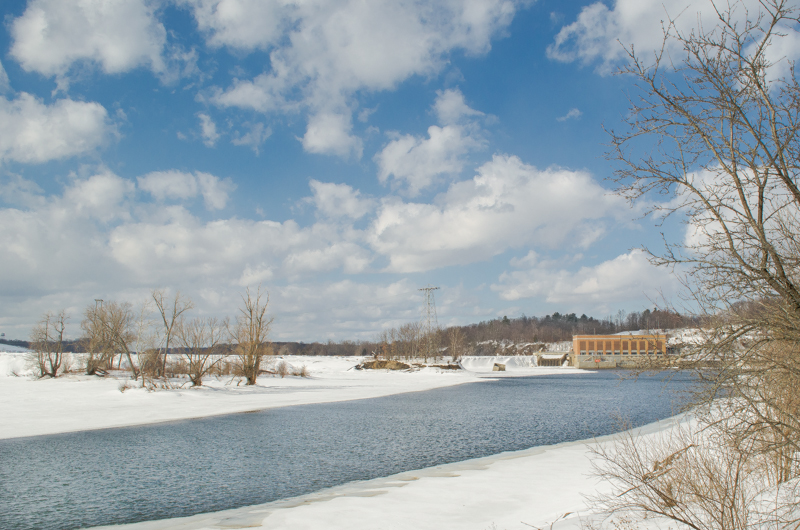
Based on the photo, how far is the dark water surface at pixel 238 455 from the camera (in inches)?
442

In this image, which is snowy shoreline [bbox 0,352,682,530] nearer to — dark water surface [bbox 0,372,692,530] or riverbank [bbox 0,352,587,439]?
dark water surface [bbox 0,372,692,530]

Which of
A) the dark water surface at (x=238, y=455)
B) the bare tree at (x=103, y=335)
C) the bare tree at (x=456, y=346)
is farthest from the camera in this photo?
the bare tree at (x=456, y=346)

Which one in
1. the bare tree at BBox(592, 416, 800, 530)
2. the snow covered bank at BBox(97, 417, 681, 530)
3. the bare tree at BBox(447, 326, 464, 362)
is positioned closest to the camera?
the bare tree at BBox(592, 416, 800, 530)

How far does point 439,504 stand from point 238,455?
359 inches

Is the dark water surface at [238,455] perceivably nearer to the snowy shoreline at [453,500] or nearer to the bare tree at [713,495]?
the snowy shoreline at [453,500]

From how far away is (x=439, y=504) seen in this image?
10477 mm

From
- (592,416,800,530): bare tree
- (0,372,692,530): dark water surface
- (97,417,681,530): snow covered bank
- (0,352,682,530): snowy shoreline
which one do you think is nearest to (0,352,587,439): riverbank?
(0,352,682,530): snowy shoreline

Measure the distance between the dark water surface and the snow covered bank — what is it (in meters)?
1.08

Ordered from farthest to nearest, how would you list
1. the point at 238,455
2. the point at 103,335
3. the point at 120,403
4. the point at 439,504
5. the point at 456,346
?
the point at 456,346
the point at 103,335
the point at 120,403
the point at 238,455
the point at 439,504

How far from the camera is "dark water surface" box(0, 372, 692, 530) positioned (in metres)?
11.2

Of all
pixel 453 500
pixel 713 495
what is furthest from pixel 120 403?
pixel 713 495

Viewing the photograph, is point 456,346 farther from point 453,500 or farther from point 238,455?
point 453,500

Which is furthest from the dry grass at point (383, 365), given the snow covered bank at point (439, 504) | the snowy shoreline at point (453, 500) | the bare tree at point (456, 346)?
the snow covered bank at point (439, 504)

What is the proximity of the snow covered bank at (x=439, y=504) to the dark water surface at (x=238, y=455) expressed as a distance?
3.54ft
